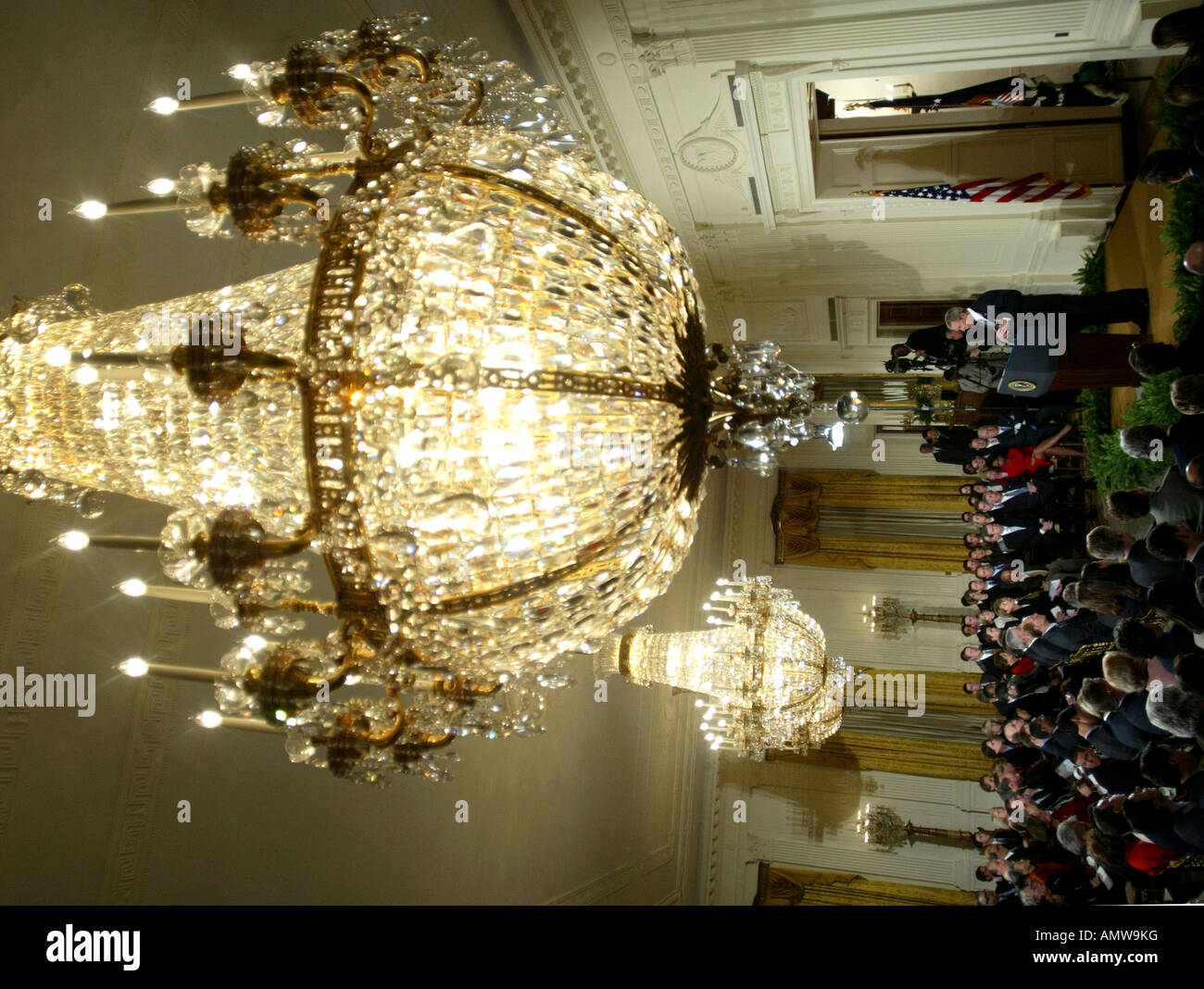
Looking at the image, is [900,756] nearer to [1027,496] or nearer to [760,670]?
[1027,496]

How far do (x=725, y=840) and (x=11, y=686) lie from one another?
28.0 ft

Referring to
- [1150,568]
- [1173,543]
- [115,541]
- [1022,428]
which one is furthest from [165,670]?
[1022,428]

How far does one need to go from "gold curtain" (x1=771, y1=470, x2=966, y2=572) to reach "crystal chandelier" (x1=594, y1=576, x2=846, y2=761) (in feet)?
13.3

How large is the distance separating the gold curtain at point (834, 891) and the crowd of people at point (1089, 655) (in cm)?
139

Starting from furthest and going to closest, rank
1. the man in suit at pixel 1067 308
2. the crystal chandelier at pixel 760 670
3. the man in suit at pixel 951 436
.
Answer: the man in suit at pixel 951 436 < the crystal chandelier at pixel 760 670 < the man in suit at pixel 1067 308

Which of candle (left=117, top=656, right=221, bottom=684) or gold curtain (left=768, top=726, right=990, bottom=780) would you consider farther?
gold curtain (left=768, top=726, right=990, bottom=780)

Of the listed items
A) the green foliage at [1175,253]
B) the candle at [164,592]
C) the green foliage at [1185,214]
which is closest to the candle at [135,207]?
the candle at [164,592]

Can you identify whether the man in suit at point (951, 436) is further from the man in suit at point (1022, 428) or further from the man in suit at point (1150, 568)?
the man in suit at point (1150, 568)

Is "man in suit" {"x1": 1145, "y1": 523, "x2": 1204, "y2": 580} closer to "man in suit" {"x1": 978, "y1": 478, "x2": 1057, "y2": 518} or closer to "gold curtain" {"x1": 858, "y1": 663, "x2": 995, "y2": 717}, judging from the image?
"man in suit" {"x1": 978, "y1": 478, "x2": 1057, "y2": 518}

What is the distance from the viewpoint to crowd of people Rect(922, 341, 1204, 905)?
132 inches

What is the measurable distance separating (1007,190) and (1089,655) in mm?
3592

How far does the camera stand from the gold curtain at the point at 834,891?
857 cm

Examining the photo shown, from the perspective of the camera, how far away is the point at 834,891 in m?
8.77

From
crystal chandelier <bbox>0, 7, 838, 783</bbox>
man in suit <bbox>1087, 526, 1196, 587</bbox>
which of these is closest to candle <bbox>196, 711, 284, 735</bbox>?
crystal chandelier <bbox>0, 7, 838, 783</bbox>
